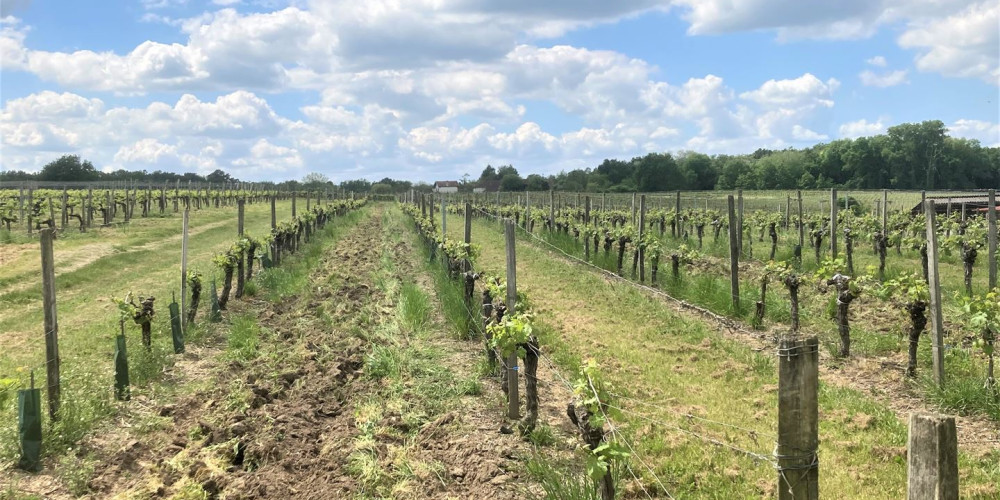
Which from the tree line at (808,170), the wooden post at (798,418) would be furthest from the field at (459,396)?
the tree line at (808,170)

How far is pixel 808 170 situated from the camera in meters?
85.1

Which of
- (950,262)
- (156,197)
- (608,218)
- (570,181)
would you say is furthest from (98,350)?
(570,181)

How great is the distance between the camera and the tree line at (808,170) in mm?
75438

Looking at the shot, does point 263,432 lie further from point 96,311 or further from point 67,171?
point 67,171

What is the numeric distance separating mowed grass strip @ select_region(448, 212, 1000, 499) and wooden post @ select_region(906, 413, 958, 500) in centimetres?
247

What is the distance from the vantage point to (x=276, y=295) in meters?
13.5

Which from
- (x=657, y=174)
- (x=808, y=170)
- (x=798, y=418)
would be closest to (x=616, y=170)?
(x=657, y=174)

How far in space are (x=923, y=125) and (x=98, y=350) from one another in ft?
287

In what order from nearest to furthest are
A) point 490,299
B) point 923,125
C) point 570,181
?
point 490,299, point 923,125, point 570,181

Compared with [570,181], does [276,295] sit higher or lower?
lower

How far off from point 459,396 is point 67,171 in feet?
363

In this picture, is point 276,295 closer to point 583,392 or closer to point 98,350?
point 98,350

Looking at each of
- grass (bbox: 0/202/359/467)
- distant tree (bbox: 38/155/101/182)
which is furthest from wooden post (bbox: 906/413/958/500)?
distant tree (bbox: 38/155/101/182)

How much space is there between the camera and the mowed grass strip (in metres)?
5.16
